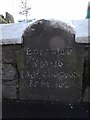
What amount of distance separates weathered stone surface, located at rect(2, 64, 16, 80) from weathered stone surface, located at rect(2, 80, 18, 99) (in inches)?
2.1

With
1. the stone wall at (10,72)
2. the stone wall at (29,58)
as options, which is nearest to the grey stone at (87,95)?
the stone wall at (29,58)

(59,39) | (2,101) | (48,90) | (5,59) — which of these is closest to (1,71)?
(5,59)

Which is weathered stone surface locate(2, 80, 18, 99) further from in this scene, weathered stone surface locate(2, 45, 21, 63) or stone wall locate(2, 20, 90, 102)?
weathered stone surface locate(2, 45, 21, 63)

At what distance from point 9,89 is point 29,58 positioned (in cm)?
41

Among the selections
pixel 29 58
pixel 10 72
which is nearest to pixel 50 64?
pixel 29 58

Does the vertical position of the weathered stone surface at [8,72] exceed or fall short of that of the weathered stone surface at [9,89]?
it exceeds it

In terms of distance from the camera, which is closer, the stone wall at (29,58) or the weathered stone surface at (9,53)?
the stone wall at (29,58)

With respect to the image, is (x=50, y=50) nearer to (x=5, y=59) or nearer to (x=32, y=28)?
(x=32, y=28)

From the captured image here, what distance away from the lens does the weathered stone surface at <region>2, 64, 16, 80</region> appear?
2555 millimetres

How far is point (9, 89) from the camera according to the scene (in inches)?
102

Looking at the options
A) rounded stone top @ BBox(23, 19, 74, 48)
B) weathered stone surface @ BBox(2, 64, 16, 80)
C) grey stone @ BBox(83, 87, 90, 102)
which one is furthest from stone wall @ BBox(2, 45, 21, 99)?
grey stone @ BBox(83, 87, 90, 102)

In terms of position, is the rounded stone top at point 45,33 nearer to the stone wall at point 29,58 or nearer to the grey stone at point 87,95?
the stone wall at point 29,58

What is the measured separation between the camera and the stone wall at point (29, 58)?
2.35m

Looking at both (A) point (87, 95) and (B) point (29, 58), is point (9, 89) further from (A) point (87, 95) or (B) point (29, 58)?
(A) point (87, 95)
